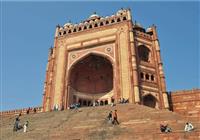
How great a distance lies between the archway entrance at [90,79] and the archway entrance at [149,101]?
636 centimetres

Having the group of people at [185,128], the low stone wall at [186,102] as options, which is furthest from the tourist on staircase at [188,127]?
the low stone wall at [186,102]

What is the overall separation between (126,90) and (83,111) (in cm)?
811

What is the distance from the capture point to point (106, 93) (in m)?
34.8

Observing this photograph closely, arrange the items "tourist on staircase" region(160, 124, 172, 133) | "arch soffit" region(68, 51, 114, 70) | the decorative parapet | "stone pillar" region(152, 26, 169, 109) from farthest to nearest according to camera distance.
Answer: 1. "arch soffit" region(68, 51, 114, 70)
2. the decorative parapet
3. "stone pillar" region(152, 26, 169, 109)
4. "tourist on staircase" region(160, 124, 172, 133)

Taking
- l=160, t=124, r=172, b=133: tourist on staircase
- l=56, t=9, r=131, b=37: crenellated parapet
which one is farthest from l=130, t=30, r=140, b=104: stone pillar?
l=160, t=124, r=172, b=133: tourist on staircase

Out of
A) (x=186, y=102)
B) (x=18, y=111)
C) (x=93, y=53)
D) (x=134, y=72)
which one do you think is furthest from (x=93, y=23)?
(x=186, y=102)

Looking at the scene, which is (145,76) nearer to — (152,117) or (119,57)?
(119,57)

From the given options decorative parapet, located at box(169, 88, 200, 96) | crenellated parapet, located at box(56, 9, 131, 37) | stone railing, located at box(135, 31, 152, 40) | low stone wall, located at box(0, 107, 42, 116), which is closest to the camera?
decorative parapet, located at box(169, 88, 200, 96)

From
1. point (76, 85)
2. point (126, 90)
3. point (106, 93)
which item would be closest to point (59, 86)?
point (76, 85)

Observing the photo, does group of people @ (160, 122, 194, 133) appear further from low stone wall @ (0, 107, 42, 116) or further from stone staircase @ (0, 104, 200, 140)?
low stone wall @ (0, 107, 42, 116)

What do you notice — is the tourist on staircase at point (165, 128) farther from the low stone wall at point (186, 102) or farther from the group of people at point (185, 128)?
the low stone wall at point (186, 102)

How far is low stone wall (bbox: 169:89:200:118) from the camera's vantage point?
28891 mm

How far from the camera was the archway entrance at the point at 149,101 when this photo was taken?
97.5 ft

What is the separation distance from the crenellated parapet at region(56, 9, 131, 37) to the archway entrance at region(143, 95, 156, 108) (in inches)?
389
